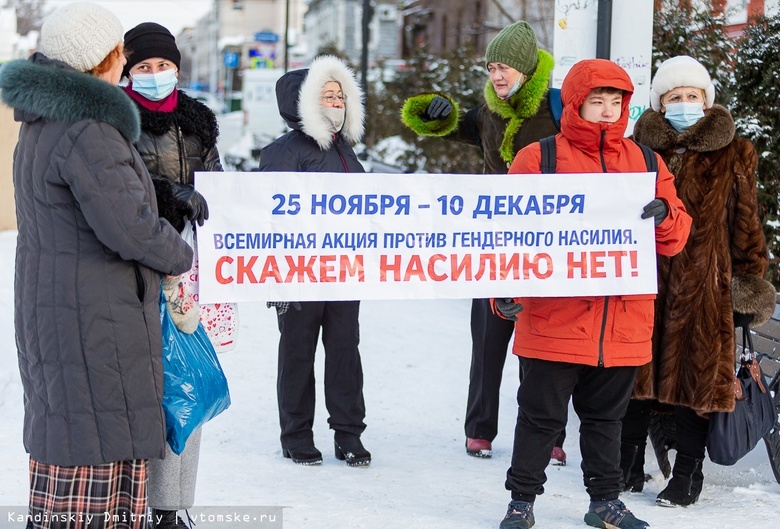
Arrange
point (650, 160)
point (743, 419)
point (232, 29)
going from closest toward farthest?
point (650, 160) → point (743, 419) → point (232, 29)

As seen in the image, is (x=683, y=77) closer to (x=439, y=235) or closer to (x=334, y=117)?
(x=439, y=235)

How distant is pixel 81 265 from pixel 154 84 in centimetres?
104

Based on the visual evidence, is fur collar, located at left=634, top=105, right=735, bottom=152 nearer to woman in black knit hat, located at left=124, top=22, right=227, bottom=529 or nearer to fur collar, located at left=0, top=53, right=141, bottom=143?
woman in black knit hat, located at left=124, top=22, right=227, bottom=529

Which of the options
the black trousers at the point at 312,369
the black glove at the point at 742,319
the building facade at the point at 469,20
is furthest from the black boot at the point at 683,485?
the building facade at the point at 469,20

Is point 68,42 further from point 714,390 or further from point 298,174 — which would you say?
point 714,390

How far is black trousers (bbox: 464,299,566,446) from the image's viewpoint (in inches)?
216

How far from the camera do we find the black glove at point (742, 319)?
15.1 feet

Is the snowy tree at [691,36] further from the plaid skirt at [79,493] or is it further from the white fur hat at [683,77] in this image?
the plaid skirt at [79,493]

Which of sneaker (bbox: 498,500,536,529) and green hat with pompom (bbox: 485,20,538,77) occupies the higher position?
green hat with pompom (bbox: 485,20,538,77)

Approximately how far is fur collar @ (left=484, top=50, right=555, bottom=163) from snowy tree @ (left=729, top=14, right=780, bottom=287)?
1.91 meters

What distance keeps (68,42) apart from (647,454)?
12.1 feet

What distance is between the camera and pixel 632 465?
4875 mm

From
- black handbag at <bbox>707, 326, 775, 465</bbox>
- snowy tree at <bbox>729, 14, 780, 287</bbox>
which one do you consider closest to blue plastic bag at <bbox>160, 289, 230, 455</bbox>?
black handbag at <bbox>707, 326, 775, 465</bbox>

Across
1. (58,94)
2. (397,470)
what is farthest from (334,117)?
(58,94)
